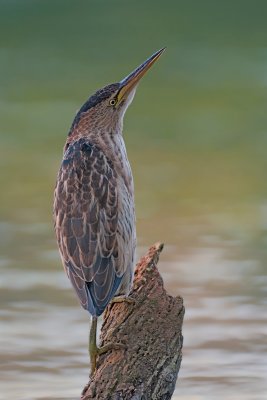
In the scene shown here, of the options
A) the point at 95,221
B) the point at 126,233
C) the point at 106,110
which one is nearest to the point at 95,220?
the point at 95,221

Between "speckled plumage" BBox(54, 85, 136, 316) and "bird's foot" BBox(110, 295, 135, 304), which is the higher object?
"speckled plumage" BBox(54, 85, 136, 316)

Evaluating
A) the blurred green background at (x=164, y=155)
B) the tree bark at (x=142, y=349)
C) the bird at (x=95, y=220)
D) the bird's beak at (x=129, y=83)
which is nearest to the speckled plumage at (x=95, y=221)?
the bird at (x=95, y=220)

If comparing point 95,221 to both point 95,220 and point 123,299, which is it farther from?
point 123,299

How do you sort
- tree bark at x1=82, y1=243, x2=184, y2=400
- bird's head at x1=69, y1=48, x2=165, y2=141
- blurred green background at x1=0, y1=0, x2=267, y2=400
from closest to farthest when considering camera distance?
1. tree bark at x1=82, y1=243, x2=184, y2=400
2. bird's head at x1=69, y1=48, x2=165, y2=141
3. blurred green background at x1=0, y1=0, x2=267, y2=400

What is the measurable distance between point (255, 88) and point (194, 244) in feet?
13.3

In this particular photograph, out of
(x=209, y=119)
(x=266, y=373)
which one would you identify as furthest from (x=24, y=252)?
(x=209, y=119)

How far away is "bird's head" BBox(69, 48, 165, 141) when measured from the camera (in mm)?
7094

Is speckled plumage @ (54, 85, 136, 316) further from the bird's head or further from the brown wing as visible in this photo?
the bird's head

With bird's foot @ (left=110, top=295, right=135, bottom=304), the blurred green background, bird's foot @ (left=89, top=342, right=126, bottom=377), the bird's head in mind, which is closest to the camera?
bird's foot @ (left=89, top=342, right=126, bottom=377)

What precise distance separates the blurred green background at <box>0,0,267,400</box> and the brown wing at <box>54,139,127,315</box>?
165 centimetres

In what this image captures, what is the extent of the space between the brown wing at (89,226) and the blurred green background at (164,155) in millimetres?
1653

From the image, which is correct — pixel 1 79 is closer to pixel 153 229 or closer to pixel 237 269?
pixel 153 229

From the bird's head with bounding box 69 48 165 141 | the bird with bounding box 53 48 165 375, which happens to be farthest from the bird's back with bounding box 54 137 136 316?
the bird's head with bounding box 69 48 165 141

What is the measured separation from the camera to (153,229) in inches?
411
